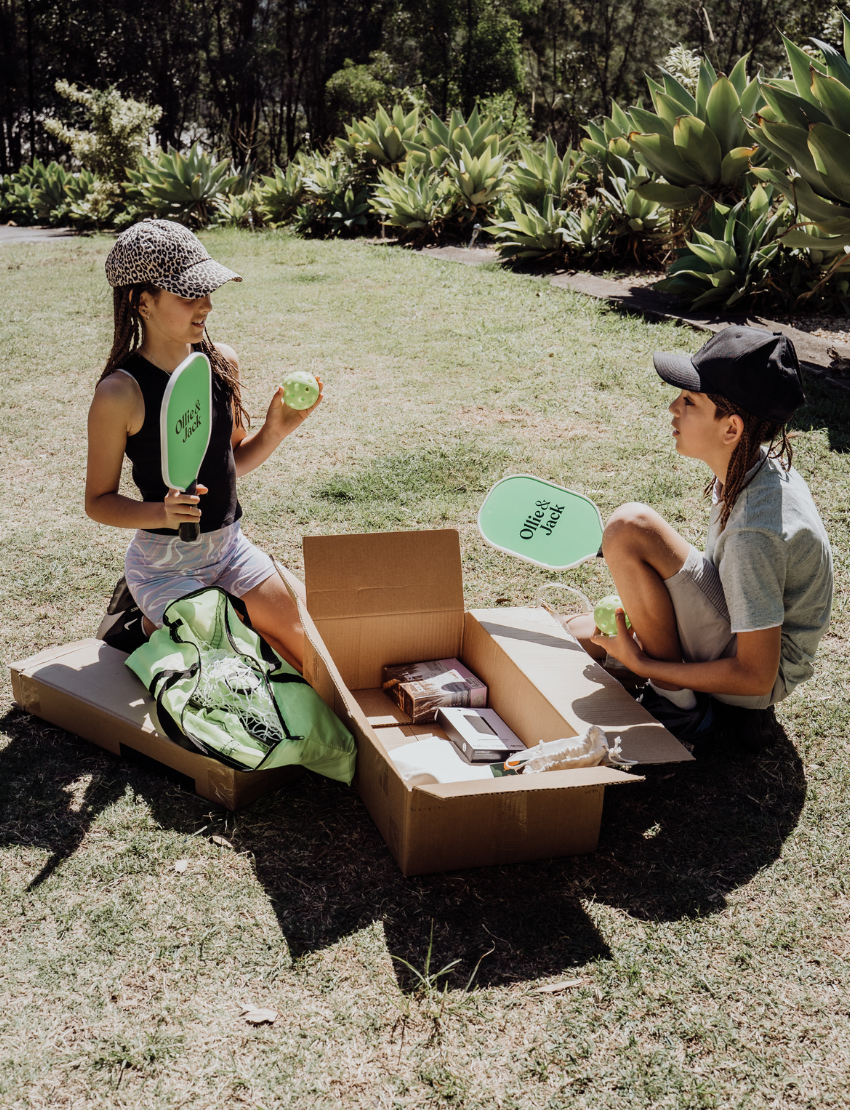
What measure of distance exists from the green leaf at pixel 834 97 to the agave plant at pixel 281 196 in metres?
7.22

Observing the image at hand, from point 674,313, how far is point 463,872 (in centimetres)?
483

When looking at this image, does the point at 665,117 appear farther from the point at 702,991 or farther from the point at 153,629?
the point at 702,991

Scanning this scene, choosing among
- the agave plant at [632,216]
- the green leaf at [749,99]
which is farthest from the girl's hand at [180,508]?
the agave plant at [632,216]

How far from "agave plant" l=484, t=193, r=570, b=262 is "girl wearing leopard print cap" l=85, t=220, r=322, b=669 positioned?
5.28m

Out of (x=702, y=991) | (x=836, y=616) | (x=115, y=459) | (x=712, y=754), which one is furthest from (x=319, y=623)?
(x=836, y=616)

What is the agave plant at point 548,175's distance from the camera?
7.64 m

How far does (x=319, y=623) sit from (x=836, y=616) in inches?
70.9

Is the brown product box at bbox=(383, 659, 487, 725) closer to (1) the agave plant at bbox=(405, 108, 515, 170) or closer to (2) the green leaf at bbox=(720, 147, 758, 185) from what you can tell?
(2) the green leaf at bbox=(720, 147, 758, 185)

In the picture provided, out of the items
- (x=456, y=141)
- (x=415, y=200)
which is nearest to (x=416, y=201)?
(x=415, y=200)

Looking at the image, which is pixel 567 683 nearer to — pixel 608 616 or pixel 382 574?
pixel 608 616

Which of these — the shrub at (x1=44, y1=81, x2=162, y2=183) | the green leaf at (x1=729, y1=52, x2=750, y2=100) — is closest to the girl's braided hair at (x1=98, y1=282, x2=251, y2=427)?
the green leaf at (x1=729, y1=52, x2=750, y2=100)

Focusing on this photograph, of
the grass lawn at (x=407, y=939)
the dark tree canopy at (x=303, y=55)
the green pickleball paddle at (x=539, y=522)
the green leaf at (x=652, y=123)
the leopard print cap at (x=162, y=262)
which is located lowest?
the grass lawn at (x=407, y=939)

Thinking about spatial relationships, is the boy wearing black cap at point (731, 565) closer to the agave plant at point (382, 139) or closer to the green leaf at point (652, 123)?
the green leaf at point (652, 123)

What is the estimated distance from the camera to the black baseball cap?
6.97ft
